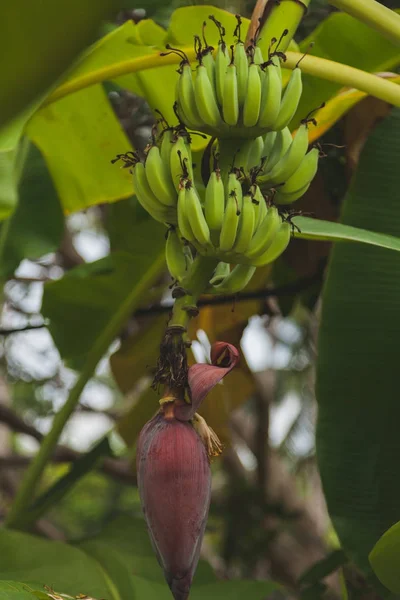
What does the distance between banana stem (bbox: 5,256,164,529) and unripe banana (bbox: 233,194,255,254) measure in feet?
1.72

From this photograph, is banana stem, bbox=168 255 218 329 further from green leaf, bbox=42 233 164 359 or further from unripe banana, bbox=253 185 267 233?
green leaf, bbox=42 233 164 359

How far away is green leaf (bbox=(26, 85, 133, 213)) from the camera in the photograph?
942 millimetres

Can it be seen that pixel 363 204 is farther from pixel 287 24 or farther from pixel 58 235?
pixel 58 235

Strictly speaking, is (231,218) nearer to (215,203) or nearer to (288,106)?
(215,203)

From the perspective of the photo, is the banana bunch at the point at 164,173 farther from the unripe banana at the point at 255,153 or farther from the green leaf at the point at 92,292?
the green leaf at the point at 92,292

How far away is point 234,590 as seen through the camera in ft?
2.81

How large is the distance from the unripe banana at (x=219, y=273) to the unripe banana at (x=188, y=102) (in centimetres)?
11

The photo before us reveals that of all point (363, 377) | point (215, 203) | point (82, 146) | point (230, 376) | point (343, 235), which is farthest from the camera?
point (230, 376)

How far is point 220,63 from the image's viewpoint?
1.85 feet

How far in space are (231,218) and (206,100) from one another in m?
0.10

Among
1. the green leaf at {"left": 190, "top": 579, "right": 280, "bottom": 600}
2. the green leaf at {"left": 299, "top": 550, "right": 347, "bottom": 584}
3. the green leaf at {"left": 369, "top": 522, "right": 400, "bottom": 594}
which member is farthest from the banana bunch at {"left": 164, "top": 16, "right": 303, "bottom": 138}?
the green leaf at {"left": 299, "top": 550, "right": 347, "bottom": 584}

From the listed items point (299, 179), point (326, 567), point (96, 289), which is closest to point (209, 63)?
point (299, 179)

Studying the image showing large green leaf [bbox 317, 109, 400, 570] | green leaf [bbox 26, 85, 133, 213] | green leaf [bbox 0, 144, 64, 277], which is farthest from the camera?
green leaf [bbox 0, 144, 64, 277]

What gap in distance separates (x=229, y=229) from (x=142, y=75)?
41cm
